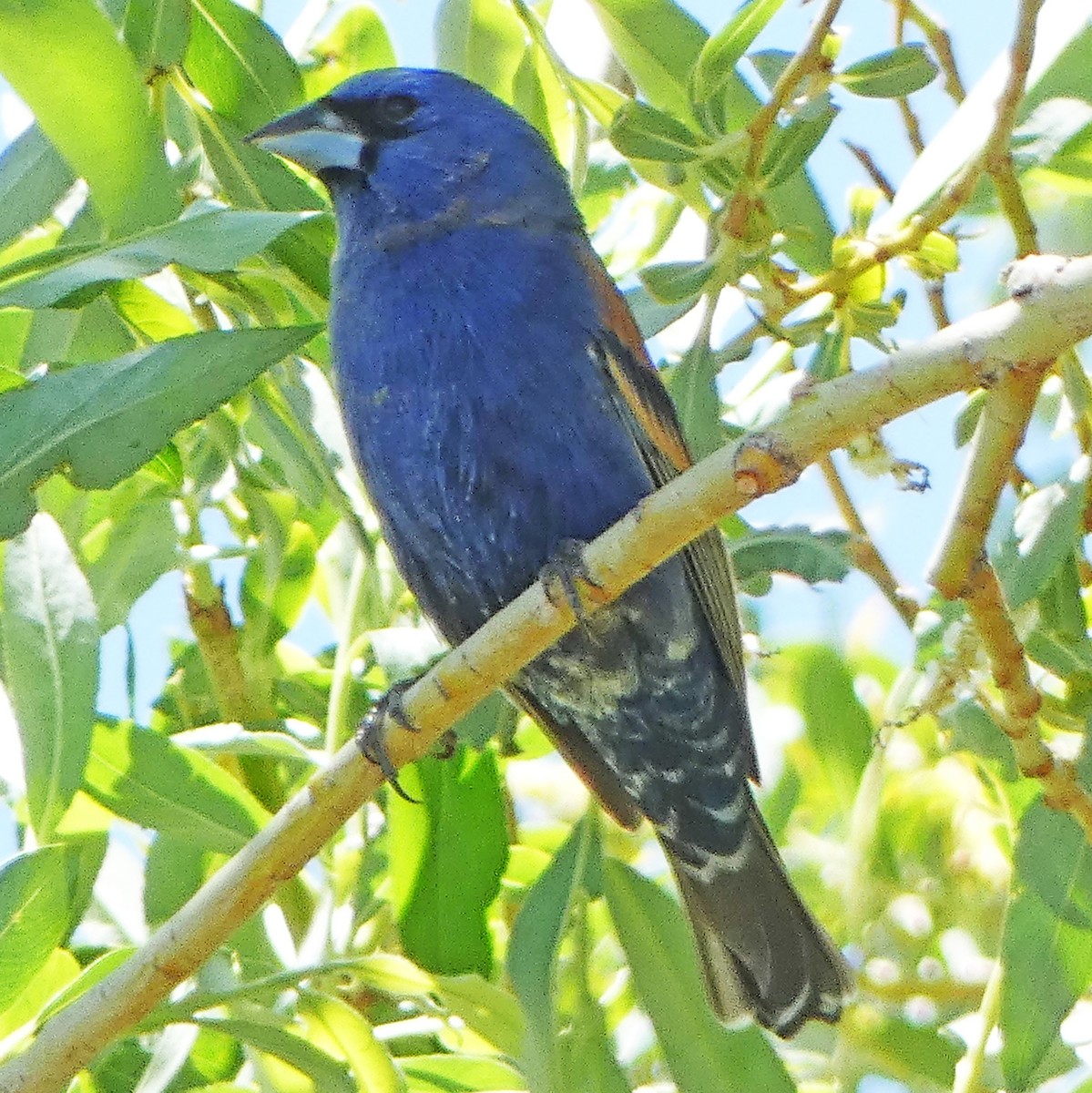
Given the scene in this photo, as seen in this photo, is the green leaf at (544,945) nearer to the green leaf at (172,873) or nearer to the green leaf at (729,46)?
the green leaf at (172,873)

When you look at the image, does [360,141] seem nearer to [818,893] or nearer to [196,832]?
[196,832]

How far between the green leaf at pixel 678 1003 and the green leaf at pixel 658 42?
1.21 metres

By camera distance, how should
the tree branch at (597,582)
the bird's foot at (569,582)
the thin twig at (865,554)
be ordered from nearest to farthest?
the tree branch at (597,582) < the bird's foot at (569,582) < the thin twig at (865,554)

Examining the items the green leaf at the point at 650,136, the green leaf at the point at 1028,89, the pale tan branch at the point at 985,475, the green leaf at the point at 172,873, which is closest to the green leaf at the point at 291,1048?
the green leaf at the point at 172,873

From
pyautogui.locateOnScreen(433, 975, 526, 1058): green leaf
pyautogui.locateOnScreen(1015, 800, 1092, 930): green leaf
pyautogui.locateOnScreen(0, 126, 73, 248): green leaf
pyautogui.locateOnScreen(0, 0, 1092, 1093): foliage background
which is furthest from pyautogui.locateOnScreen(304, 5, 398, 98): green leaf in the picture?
pyautogui.locateOnScreen(1015, 800, 1092, 930): green leaf

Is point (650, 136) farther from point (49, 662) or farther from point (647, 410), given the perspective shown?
point (49, 662)

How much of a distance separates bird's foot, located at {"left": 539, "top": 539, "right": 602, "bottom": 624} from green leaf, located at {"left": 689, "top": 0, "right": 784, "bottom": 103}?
68 centimetres

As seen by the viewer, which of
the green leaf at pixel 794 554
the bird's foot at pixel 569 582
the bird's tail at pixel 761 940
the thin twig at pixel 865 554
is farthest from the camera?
the bird's tail at pixel 761 940

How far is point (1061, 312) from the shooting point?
1719 millimetres

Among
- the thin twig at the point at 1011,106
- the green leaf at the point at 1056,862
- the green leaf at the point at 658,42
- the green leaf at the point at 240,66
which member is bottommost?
the green leaf at the point at 1056,862

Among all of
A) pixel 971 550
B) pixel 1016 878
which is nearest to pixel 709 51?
pixel 971 550

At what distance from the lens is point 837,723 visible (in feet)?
10.3

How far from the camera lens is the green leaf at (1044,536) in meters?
2.44

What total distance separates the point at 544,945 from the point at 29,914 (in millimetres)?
691
